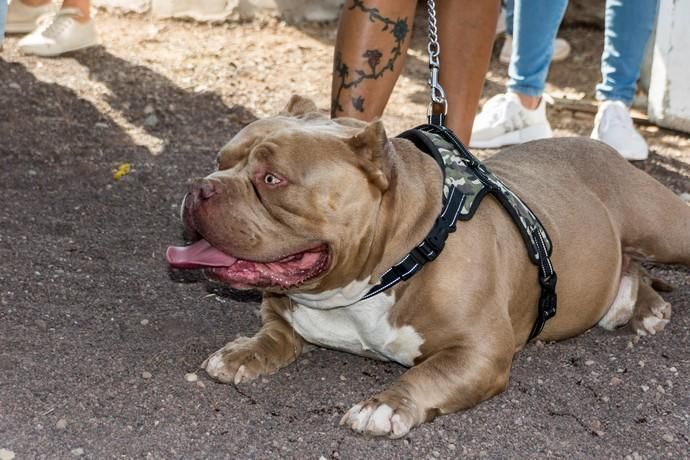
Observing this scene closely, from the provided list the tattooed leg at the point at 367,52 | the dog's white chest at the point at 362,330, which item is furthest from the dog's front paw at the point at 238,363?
the tattooed leg at the point at 367,52

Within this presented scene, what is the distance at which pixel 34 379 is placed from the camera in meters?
3.79

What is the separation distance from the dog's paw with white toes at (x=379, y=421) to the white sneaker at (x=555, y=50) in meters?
Answer: 5.54

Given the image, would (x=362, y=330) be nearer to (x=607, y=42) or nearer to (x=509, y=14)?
(x=607, y=42)

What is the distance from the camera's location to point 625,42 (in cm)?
668

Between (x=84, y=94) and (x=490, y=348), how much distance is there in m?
4.25

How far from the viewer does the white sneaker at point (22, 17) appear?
26.8 ft

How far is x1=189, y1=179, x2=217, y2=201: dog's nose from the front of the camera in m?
3.47

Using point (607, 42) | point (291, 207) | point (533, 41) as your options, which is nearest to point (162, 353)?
point (291, 207)

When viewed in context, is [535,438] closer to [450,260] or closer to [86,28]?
[450,260]

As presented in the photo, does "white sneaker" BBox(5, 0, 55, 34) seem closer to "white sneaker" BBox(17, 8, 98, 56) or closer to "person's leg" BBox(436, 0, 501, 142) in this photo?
"white sneaker" BBox(17, 8, 98, 56)

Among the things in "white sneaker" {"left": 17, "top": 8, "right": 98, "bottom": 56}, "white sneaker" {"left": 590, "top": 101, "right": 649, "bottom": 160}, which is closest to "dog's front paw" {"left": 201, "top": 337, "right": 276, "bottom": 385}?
"white sneaker" {"left": 590, "top": 101, "right": 649, "bottom": 160}

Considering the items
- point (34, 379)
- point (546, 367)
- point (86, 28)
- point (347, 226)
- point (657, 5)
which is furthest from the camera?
point (86, 28)

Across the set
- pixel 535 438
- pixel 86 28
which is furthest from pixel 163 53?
pixel 535 438

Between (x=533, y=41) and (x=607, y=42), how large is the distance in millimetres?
527
